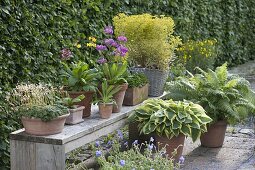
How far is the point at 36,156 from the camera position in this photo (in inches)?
171

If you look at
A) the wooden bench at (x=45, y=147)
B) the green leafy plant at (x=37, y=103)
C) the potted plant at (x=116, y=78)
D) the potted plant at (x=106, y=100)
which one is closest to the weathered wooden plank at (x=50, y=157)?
the wooden bench at (x=45, y=147)

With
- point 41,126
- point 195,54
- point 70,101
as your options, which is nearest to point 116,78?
point 70,101

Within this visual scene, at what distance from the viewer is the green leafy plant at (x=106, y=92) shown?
4.95m

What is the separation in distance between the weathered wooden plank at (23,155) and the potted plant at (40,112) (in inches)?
4.5

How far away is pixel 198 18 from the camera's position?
32.8ft

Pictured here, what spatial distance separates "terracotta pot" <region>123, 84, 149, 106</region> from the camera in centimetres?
545

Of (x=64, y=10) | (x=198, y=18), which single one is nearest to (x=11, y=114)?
(x=64, y=10)

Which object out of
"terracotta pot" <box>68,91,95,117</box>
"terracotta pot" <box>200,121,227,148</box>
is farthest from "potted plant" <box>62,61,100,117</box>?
"terracotta pot" <box>200,121,227,148</box>

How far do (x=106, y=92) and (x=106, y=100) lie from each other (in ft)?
0.26

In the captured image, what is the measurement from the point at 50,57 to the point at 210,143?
1988mm

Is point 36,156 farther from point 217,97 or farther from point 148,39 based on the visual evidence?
point 217,97

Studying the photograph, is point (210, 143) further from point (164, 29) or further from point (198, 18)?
point (198, 18)

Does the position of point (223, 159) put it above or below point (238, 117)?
below

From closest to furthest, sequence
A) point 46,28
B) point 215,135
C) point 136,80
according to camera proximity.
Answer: point 136,80
point 46,28
point 215,135
